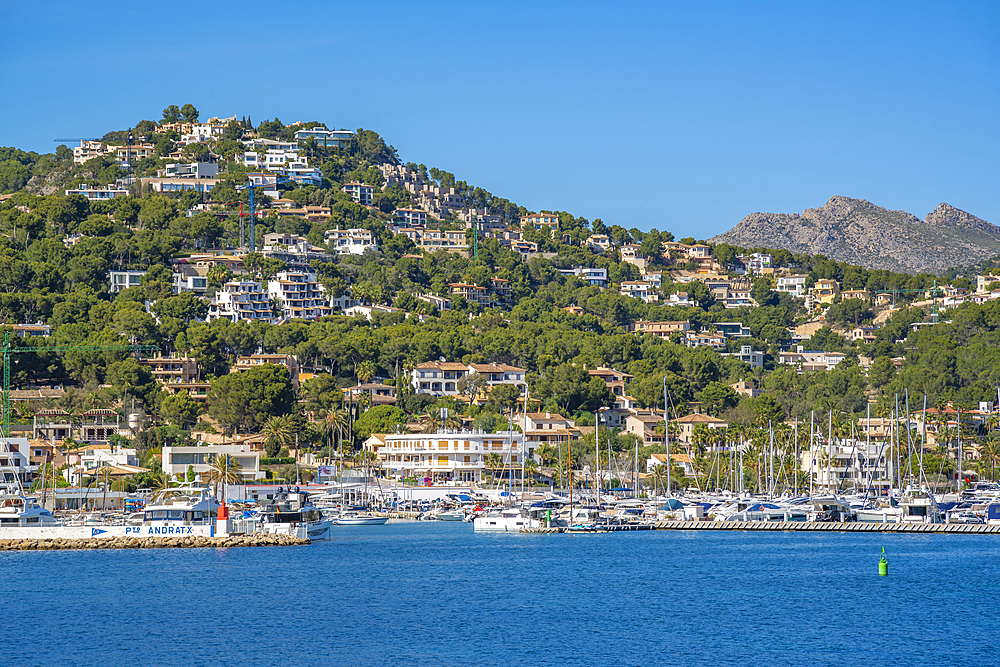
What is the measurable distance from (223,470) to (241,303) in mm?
52209

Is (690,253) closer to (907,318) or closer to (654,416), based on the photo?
(907,318)

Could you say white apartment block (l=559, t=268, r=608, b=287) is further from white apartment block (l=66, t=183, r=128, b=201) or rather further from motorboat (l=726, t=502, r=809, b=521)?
motorboat (l=726, t=502, r=809, b=521)

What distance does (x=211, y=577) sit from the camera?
52.1 m


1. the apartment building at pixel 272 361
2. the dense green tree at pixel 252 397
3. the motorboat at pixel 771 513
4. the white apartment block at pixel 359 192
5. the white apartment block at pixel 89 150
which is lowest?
the motorboat at pixel 771 513

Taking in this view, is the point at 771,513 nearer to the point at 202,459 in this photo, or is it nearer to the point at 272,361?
the point at 202,459

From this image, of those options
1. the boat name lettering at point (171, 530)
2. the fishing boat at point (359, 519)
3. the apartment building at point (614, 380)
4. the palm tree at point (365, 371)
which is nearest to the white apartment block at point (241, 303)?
the palm tree at point (365, 371)

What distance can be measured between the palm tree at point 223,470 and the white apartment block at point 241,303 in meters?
43.9

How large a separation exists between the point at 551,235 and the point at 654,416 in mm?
87700

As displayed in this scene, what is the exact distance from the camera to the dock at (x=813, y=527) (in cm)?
6950

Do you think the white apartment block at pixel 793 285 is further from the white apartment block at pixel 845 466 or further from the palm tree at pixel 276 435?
the palm tree at pixel 276 435

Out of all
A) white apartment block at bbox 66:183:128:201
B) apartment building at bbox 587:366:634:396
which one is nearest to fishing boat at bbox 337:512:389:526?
apartment building at bbox 587:366:634:396

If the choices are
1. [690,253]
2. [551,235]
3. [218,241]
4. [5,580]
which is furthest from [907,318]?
[5,580]

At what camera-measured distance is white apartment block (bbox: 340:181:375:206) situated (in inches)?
7215

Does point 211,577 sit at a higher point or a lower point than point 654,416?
lower
